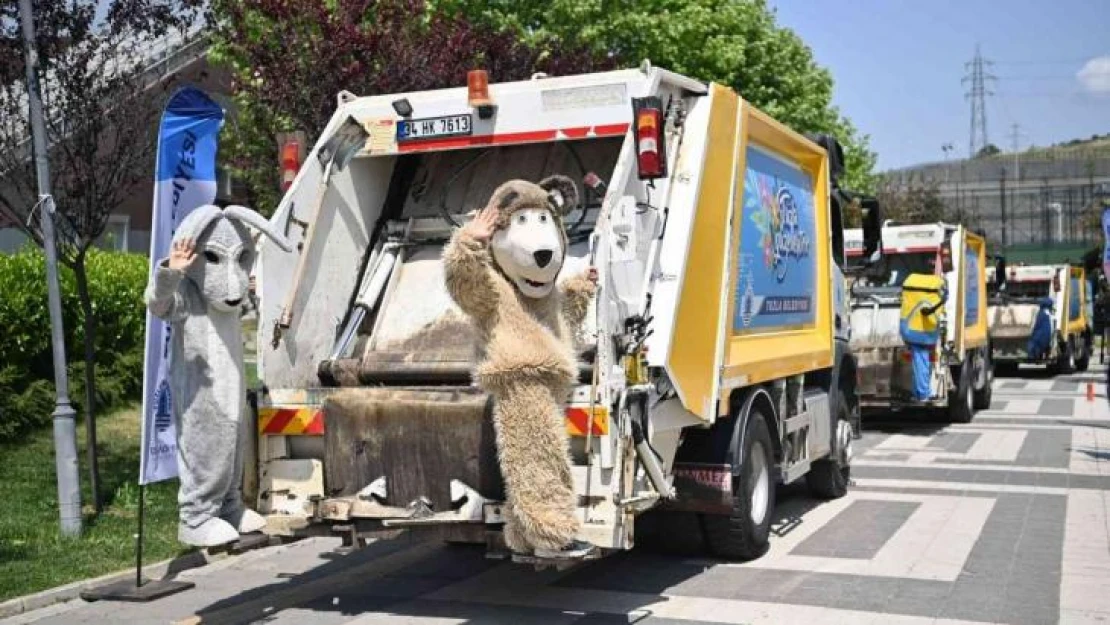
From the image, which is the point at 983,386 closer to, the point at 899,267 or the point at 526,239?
the point at 899,267

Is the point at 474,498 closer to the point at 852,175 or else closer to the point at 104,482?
the point at 104,482

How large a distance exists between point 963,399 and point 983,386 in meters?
2.04

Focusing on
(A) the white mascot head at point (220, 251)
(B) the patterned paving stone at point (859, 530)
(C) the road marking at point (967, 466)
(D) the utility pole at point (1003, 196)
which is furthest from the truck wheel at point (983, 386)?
(D) the utility pole at point (1003, 196)

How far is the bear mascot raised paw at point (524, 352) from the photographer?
5.59m

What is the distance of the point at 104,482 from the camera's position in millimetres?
9766

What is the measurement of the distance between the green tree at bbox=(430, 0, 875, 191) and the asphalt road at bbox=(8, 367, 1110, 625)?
9.45 metres

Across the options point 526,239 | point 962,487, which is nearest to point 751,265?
point 526,239

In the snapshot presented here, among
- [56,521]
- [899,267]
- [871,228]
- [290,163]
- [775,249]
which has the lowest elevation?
[56,521]

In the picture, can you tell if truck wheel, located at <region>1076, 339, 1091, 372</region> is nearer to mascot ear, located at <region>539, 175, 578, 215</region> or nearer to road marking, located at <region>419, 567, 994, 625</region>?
road marking, located at <region>419, 567, 994, 625</region>

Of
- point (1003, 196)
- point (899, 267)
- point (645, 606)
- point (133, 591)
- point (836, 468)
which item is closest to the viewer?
point (645, 606)

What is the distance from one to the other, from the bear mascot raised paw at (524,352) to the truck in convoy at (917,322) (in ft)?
27.1

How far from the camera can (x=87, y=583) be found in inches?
277

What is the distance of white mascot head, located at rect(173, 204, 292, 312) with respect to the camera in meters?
6.11

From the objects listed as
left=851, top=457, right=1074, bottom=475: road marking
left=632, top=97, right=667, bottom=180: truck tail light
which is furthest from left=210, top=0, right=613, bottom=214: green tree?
left=851, top=457, right=1074, bottom=475: road marking
